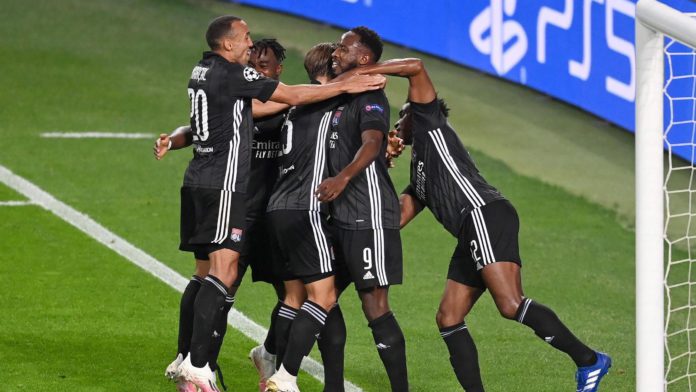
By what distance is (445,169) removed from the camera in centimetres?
704

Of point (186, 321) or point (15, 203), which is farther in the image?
point (15, 203)

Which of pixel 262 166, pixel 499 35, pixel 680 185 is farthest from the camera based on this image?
pixel 499 35

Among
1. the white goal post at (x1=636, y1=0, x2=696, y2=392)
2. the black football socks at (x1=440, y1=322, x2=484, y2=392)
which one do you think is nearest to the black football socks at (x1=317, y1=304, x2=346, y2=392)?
the black football socks at (x1=440, y1=322, x2=484, y2=392)

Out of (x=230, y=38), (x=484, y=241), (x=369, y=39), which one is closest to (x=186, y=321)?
(x=230, y=38)

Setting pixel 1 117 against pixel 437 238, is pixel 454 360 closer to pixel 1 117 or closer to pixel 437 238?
pixel 437 238

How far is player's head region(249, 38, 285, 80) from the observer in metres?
7.46

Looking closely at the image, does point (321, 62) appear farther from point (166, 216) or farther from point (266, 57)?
point (166, 216)

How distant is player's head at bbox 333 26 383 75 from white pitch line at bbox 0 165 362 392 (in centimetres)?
185

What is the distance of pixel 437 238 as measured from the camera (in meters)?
11.3

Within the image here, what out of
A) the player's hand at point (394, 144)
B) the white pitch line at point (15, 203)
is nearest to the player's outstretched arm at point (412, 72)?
the player's hand at point (394, 144)

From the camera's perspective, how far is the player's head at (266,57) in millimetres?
7461

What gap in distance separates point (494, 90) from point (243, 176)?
8.99 metres

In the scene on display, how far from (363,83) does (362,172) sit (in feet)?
1.50

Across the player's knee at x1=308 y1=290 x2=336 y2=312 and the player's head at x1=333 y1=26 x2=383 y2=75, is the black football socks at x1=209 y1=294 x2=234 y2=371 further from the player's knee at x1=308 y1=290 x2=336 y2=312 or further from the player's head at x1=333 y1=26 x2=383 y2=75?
the player's head at x1=333 y1=26 x2=383 y2=75
